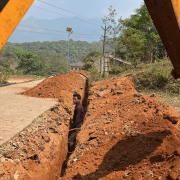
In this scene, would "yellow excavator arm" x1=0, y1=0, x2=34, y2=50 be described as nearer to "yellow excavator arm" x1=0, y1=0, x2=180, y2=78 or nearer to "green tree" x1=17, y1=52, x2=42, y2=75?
"yellow excavator arm" x1=0, y1=0, x2=180, y2=78

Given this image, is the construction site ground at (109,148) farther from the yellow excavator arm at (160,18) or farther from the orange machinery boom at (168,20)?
the orange machinery boom at (168,20)

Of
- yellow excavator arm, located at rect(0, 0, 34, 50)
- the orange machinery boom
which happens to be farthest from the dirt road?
the orange machinery boom

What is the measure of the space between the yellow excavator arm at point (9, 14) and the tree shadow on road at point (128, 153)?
7.84 feet

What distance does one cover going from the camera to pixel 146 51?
54.5ft

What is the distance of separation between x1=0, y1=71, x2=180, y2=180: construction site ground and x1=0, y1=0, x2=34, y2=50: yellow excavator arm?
2277mm

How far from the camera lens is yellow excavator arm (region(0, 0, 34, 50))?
124 cm

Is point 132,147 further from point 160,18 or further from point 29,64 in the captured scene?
point 29,64

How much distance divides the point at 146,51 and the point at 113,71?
4.53 metres

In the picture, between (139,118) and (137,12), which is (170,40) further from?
(137,12)

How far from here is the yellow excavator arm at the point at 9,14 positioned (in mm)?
1239

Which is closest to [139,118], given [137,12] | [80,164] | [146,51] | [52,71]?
[80,164]

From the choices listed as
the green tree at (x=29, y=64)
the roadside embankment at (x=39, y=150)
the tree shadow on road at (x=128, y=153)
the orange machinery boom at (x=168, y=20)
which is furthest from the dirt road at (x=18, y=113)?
the green tree at (x=29, y=64)

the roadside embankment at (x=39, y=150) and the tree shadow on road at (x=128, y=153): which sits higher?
the tree shadow on road at (x=128, y=153)

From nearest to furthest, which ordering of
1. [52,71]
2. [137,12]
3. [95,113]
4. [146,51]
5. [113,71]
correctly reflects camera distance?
[95,113] → [113,71] → [146,51] → [137,12] → [52,71]
